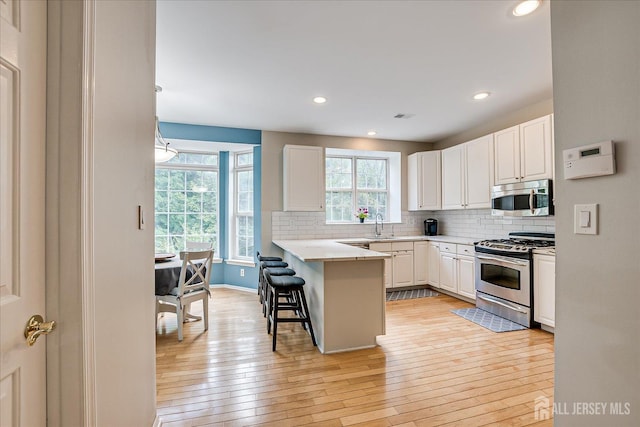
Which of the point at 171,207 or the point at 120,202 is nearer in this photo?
the point at 120,202

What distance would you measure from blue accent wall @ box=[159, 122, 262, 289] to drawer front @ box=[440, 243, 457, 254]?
2882 millimetres

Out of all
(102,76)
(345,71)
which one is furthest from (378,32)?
(102,76)

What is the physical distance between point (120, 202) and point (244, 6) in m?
1.56

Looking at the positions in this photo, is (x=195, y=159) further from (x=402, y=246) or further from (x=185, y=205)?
(x=402, y=246)

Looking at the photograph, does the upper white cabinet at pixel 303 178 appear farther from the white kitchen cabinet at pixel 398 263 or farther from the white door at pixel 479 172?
the white door at pixel 479 172

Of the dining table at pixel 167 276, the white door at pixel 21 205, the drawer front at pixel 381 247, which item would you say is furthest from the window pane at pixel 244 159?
the white door at pixel 21 205

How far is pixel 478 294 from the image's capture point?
3.92 m

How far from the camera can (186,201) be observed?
5047 millimetres

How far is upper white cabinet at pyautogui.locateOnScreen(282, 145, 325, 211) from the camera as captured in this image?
4.47 metres

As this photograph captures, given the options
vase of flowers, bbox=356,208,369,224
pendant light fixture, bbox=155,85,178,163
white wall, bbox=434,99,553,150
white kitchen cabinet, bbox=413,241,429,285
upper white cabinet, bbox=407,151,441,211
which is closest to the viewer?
pendant light fixture, bbox=155,85,178,163

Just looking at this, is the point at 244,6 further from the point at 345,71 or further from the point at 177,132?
the point at 177,132

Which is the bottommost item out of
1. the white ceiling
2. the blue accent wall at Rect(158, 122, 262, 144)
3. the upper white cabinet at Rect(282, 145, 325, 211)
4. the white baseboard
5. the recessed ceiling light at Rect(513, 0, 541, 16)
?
the white baseboard

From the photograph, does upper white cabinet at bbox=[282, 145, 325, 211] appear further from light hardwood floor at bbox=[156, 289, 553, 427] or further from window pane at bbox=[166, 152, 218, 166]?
light hardwood floor at bbox=[156, 289, 553, 427]

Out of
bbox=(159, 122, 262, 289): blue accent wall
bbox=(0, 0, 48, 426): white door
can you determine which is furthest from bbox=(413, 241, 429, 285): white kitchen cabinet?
bbox=(0, 0, 48, 426): white door
